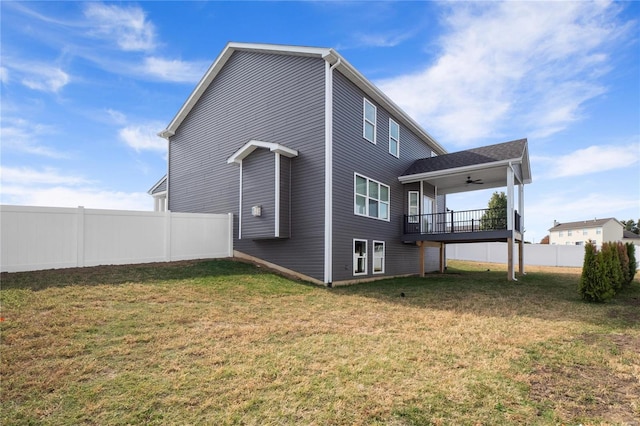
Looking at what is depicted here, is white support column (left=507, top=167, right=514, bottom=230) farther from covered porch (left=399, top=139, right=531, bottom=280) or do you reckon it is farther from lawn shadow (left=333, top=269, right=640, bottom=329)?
lawn shadow (left=333, top=269, right=640, bottom=329)

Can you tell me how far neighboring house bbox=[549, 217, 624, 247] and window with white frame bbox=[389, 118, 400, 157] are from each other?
145 ft

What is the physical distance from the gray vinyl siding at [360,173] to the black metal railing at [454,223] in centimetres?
62

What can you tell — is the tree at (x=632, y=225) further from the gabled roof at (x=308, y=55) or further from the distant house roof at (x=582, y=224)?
the gabled roof at (x=308, y=55)

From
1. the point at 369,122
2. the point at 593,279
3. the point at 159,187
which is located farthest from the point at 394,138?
the point at 159,187

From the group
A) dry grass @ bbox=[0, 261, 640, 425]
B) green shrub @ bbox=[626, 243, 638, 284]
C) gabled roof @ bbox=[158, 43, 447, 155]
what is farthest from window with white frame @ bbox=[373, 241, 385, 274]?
green shrub @ bbox=[626, 243, 638, 284]

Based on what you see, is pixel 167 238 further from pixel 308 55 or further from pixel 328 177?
pixel 308 55

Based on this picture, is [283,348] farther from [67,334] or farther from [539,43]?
[539,43]

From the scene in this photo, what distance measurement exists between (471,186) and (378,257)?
7.04 meters

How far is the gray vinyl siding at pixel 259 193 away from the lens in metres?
11.7

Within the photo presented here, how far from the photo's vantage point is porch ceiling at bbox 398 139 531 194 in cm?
1297

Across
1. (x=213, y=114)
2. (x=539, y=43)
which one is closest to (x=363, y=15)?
(x=539, y=43)

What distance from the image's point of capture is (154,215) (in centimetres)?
1128

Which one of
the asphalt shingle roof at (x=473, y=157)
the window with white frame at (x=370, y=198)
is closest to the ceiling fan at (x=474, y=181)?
the asphalt shingle roof at (x=473, y=157)

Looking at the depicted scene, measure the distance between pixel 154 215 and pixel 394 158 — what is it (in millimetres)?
9830
